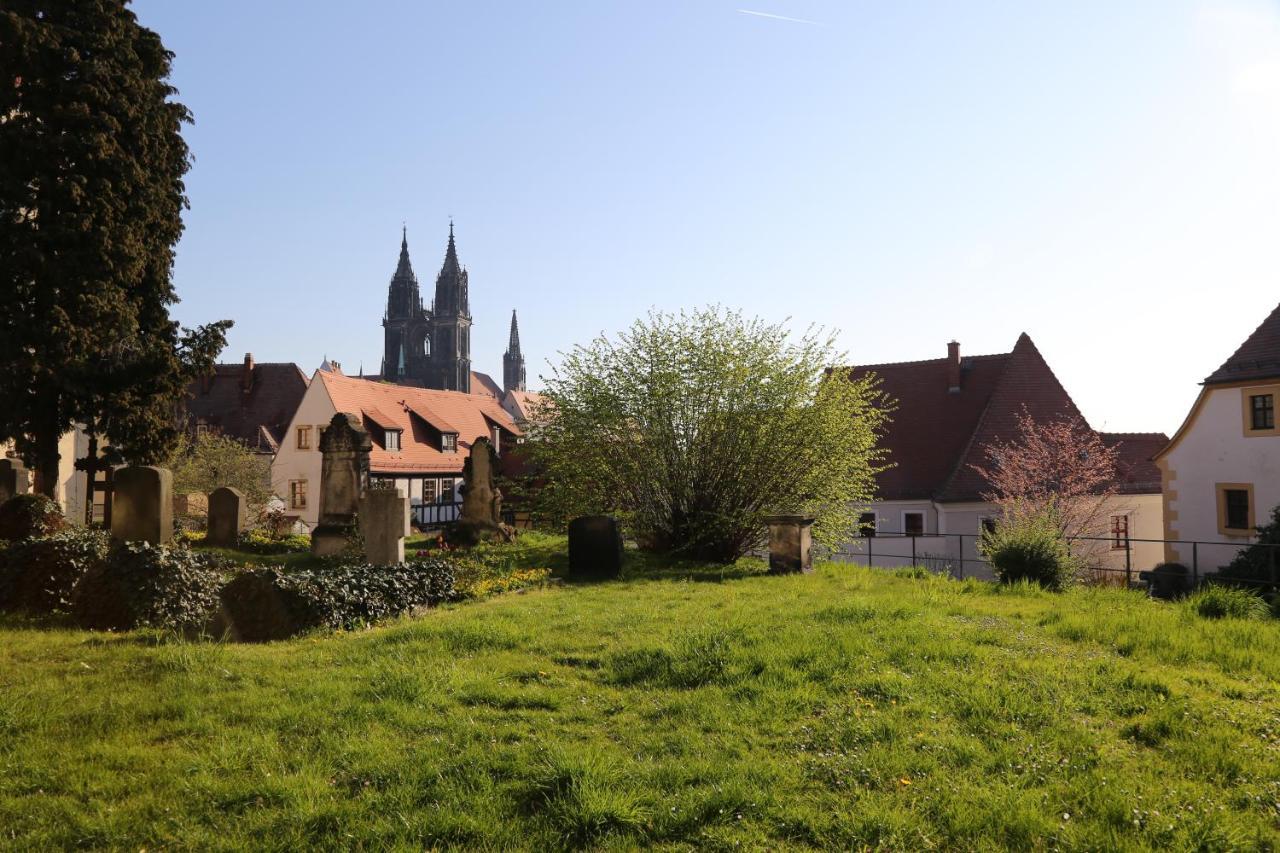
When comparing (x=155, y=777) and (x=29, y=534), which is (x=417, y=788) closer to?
(x=155, y=777)

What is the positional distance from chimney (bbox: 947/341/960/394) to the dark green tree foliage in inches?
1094

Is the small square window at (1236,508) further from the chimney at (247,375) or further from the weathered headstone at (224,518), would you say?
the chimney at (247,375)

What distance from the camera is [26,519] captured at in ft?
49.0

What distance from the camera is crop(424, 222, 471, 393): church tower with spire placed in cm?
11762

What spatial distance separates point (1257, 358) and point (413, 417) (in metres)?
36.8

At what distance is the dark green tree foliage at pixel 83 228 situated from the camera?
17.8 meters

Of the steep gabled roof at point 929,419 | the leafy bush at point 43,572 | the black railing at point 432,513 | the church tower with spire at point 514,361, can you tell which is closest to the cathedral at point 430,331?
the church tower with spire at point 514,361

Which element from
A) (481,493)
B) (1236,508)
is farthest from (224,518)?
(1236,508)

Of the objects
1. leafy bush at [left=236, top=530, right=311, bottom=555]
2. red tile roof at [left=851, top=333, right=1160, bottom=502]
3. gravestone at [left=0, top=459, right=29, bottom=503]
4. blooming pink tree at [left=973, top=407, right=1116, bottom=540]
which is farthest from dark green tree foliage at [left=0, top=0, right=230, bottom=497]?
blooming pink tree at [left=973, top=407, right=1116, bottom=540]

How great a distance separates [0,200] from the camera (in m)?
17.7

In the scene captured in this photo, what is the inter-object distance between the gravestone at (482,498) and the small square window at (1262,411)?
2120 centimetres

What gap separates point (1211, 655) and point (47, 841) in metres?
9.24

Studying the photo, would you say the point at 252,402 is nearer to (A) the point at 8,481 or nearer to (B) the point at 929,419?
(A) the point at 8,481

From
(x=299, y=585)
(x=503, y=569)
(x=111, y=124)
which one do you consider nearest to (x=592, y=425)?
(x=503, y=569)
